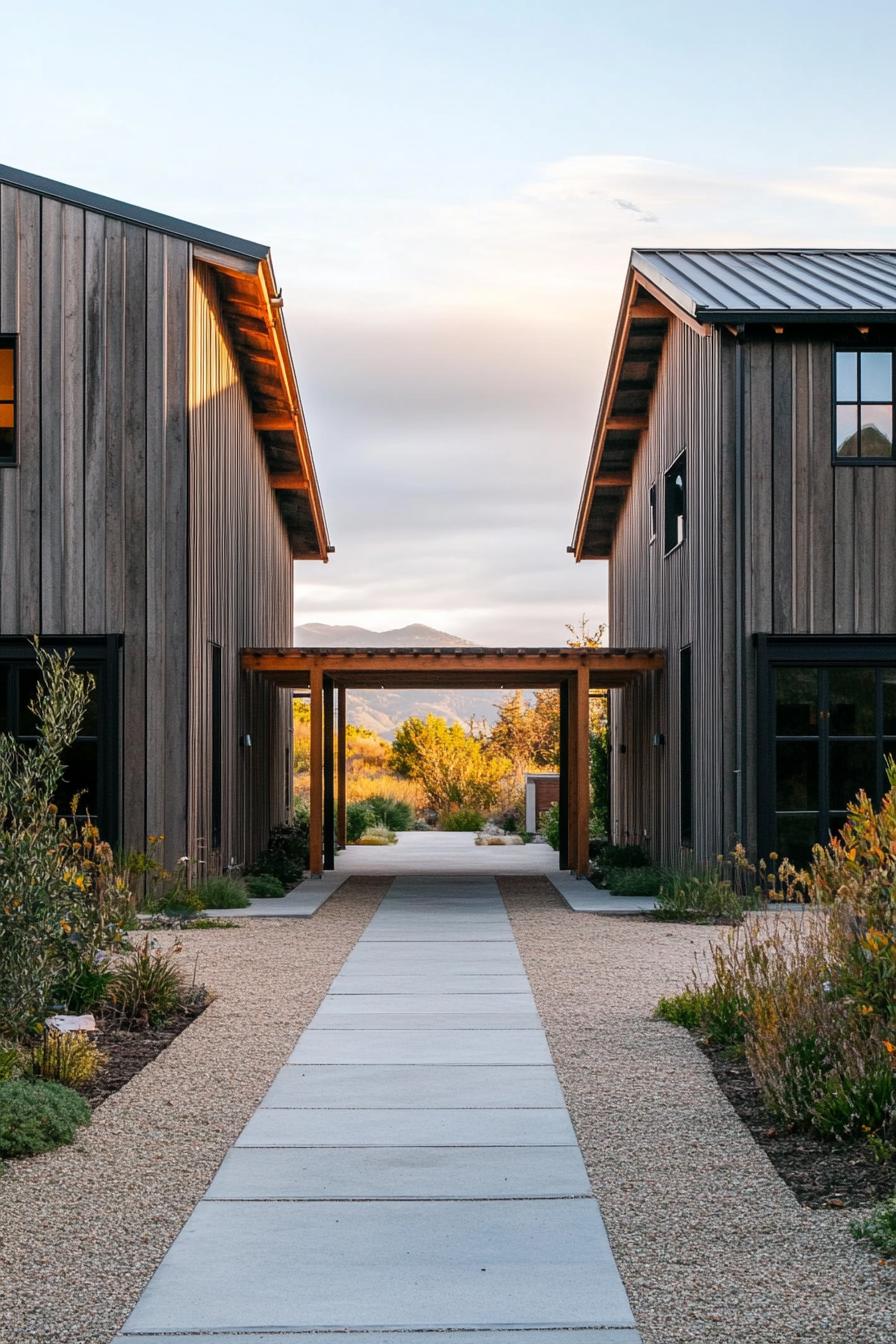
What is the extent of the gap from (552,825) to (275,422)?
8.83 meters

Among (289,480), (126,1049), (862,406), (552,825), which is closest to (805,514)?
(862,406)

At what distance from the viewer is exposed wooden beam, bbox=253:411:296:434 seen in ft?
68.0

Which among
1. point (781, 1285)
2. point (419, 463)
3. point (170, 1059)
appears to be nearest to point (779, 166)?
point (170, 1059)

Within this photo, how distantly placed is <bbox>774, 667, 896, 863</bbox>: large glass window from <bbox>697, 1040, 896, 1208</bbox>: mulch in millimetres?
8064

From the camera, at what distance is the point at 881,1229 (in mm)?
4758

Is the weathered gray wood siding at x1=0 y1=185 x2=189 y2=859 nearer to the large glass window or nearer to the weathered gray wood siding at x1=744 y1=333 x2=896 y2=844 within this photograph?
the weathered gray wood siding at x1=744 y1=333 x2=896 y2=844

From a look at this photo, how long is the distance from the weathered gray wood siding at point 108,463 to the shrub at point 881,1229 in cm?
1013

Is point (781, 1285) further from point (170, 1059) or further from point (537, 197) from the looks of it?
point (537, 197)

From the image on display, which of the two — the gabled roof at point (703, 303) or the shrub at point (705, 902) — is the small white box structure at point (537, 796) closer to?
the gabled roof at point (703, 303)

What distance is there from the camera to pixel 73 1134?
6.01 m

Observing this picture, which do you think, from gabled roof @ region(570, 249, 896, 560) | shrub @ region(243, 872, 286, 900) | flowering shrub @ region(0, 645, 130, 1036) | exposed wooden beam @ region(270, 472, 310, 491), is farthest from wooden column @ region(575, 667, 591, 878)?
flowering shrub @ region(0, 645, 130, 1036)

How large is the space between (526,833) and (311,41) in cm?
1505

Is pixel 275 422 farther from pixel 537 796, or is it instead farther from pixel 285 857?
pixel 537 796

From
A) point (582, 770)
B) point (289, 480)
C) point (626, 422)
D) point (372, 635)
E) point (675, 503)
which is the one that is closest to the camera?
point (582, 770)
